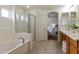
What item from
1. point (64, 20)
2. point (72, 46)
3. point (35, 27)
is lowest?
point (72, 46)

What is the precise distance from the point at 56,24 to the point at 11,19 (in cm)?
81

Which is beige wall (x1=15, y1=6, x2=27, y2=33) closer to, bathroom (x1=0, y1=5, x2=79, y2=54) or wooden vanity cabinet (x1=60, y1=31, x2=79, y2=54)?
bathroom (x1=0, y1=5, x2=79, y2=54)

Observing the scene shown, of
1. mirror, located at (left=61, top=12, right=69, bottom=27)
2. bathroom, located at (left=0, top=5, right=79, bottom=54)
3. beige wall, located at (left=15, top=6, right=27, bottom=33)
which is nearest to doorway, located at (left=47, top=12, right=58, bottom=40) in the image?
bathroom, located at (left=0, top=5, right=79, bottom=54)

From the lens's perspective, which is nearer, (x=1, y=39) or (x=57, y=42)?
(x=1, y=39)

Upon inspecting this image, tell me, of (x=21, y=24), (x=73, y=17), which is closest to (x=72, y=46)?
(x=73, y=17)

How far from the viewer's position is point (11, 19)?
170 centimetres

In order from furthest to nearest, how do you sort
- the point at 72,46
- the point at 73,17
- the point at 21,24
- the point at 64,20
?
the point at 72,46, the point at 73,17, the point at 64,20, the point at 21,24

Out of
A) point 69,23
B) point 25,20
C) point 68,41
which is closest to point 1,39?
point 25,20

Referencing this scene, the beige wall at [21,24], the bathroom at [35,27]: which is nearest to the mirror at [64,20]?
the bathroom at [35,27]

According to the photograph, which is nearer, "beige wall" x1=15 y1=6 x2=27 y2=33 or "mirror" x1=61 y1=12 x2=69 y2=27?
"beige wall" x1=15 y1=6 x2=27 y2=33

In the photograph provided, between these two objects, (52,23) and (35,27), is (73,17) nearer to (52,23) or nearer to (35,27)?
(52,23)

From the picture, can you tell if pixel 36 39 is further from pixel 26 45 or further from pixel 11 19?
pixel 11 19

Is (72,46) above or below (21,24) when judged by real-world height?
below

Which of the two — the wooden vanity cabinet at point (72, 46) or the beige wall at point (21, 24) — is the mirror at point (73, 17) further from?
the beige wall at point (21, 24)
